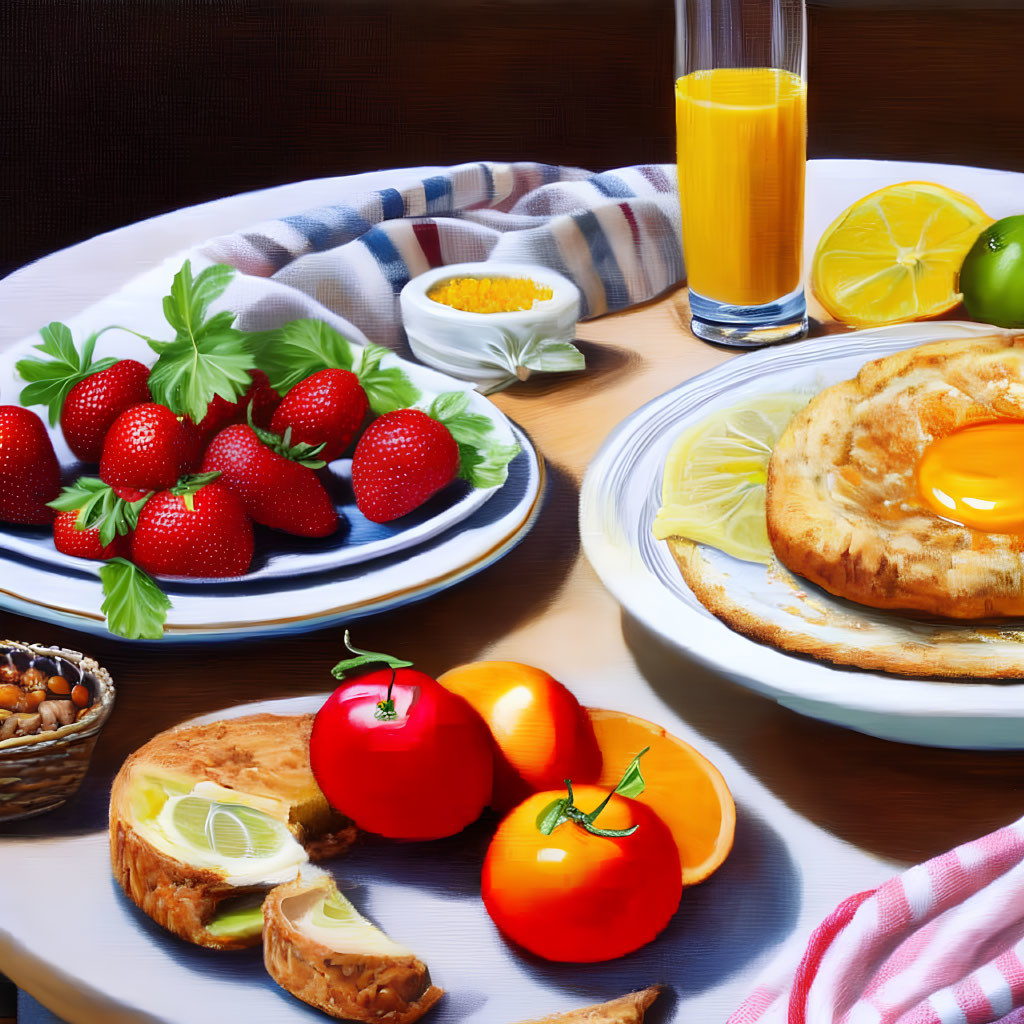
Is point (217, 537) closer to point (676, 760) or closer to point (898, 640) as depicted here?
point (676, 760)

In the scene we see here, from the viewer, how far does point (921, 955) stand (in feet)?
2.13

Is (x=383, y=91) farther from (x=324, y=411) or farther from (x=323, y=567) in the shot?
(x=323, y=567)

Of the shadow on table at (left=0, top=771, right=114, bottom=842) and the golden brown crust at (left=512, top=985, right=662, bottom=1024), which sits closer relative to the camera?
the golden brown crust at (left=512, top=985, right=662, bottom=1024)

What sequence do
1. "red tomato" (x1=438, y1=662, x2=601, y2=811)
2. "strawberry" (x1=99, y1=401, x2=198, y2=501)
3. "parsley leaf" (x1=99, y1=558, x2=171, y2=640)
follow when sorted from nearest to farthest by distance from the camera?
"red tomato" (x1=438, y1=662, x2=601, y2=811)
"parsley leaf" (x1=99, y1=558, x2=171, y2=640)
"strawberry" (x1=99, y1=401, x2=198, y2=501)

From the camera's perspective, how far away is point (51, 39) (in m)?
1.34

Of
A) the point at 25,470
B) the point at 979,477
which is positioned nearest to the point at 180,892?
the point at 25,470

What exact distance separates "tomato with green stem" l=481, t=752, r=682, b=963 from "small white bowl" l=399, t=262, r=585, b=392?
0.76m

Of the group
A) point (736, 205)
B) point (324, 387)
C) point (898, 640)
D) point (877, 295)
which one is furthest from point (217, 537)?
point (877, 295)

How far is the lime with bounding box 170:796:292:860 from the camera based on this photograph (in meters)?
0.71

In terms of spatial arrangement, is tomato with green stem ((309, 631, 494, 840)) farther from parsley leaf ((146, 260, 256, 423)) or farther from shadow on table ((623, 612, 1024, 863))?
parsley leaf ((146, 260, 256, 423))

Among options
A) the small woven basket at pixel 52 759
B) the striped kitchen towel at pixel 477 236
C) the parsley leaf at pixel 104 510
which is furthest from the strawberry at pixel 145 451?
the striped kitchen towel at pixel 477 236

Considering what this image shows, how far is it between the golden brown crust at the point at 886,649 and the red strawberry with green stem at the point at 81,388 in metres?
0.60

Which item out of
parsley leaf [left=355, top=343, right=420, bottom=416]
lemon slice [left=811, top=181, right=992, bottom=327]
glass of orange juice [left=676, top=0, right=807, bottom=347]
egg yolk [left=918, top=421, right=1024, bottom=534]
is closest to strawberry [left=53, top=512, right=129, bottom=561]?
parsley leaf [left=355, top=343, right=420, bottom=416]

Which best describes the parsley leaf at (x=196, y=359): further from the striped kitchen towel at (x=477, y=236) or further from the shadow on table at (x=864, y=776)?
the shadow on table at (x=864, y=776)
